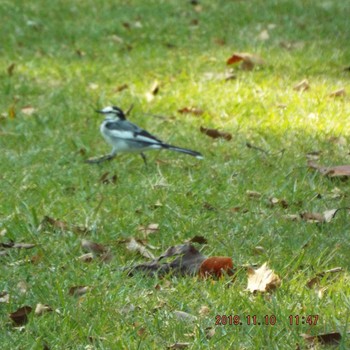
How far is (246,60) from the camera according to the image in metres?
8.72

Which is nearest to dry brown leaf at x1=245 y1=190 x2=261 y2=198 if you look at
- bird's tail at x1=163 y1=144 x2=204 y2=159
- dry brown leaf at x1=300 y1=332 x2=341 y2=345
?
bird's tail at x1=163 y1=144 x2=204 y2=159

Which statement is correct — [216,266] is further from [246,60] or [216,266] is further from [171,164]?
[246,60]

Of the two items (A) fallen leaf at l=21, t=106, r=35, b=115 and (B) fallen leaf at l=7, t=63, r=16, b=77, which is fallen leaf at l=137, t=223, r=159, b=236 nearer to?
(A) fallen leaf at l=21, t=106, r=35, b=115

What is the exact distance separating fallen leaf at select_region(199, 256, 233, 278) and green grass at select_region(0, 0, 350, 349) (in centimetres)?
9

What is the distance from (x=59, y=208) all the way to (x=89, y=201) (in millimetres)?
245

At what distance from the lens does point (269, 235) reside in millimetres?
5016

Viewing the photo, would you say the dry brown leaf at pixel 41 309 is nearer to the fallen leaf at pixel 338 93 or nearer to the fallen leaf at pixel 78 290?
the fallen leaf at pixel 78 290

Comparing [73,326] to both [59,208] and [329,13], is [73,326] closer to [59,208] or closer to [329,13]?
[59,208]

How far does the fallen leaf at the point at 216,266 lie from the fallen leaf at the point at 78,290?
566 millimetres

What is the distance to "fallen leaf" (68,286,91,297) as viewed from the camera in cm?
425

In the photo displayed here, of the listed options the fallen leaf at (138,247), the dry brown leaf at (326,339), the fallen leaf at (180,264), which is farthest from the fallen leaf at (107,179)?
the dry brown leaf at (326,339)

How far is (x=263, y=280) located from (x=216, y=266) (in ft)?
0.95

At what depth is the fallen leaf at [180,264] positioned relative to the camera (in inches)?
178

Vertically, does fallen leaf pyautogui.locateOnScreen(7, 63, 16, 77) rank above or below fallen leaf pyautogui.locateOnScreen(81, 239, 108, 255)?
below
